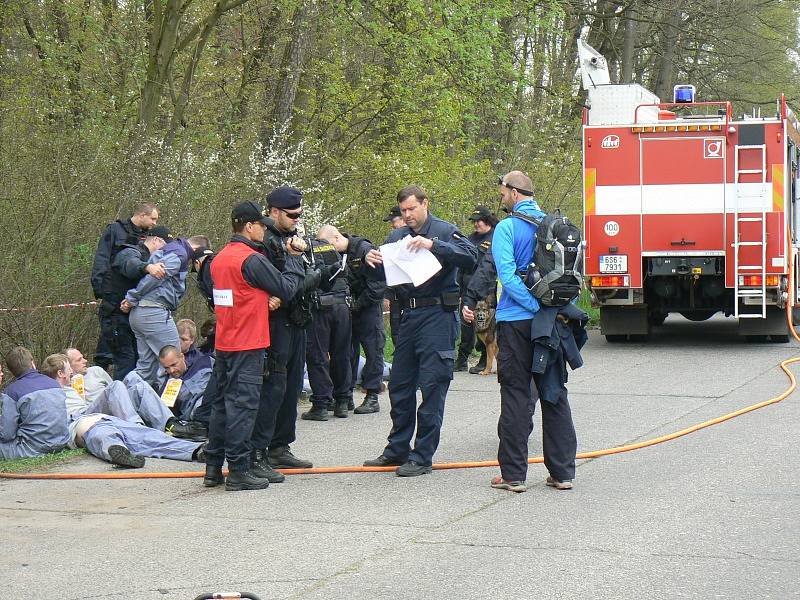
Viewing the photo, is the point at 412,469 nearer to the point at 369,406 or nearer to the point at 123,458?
the point at 123,458

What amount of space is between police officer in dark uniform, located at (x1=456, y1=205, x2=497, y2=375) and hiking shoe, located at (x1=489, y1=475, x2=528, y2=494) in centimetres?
455

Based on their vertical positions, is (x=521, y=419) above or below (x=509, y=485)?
above

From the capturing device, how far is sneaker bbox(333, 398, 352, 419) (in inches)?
447

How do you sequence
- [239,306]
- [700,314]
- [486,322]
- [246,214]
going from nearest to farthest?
[239,306] → [246,214] → [486,322] → [700,314]

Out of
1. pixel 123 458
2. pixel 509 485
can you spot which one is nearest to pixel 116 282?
pixel 123 458

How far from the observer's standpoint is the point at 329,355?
11508mm

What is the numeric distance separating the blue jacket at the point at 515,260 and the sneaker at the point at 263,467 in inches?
72.3

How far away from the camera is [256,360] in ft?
25.9

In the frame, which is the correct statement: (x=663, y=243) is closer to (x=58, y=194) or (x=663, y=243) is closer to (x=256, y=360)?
(x=58, y=194)

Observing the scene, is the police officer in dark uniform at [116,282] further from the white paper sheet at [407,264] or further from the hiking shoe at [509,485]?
the hiking shoe at [509,485]

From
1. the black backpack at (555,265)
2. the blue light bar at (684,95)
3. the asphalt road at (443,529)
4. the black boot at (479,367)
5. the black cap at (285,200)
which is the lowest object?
the asphalt road at (443,529)

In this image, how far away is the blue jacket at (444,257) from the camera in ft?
27.5

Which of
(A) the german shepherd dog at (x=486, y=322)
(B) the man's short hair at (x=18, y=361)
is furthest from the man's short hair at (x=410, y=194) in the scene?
(A) the german shepherd dog at (x=486, y=322)

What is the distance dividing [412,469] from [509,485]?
0.81 metres
